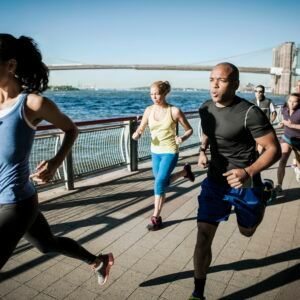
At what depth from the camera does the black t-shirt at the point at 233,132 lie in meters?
2.46

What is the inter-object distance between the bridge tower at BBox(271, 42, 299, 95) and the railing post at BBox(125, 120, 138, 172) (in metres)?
96.7

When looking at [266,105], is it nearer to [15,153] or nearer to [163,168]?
[163,168]

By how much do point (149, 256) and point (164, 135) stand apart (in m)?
1.46

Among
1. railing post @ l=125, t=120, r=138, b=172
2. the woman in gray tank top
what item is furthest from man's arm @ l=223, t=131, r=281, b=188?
railing post @ l=125, t=120, r=138, b=172

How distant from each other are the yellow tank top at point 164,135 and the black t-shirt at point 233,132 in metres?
1.26

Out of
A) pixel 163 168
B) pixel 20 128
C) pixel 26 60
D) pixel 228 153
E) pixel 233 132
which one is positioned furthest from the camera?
pixel 163 168

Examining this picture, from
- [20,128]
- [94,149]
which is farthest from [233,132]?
[94,149]

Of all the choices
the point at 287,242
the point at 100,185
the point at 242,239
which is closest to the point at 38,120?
the point at 242,239

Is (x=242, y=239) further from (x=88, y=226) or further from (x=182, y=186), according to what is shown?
(x=182, y=186)

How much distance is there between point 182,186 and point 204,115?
11.1 feet

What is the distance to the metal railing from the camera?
17.4 feet

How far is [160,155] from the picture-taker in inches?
161

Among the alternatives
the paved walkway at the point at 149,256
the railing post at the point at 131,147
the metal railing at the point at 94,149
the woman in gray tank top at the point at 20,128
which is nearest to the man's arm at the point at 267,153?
the paved walkway at the point at 149,256

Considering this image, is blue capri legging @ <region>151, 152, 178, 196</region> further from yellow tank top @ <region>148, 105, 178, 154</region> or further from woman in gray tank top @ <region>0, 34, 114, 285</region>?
woman in gray tank top @ <region>0, 34, 114, 285</region>
